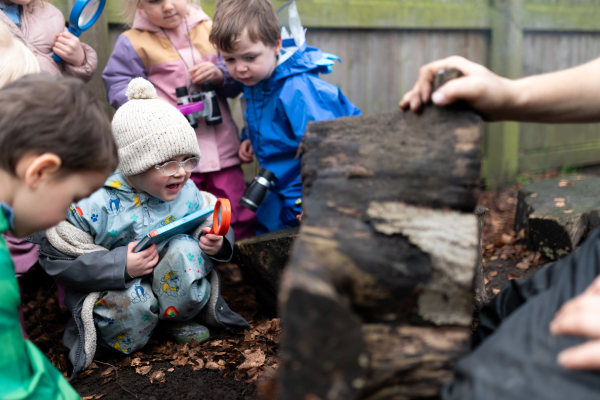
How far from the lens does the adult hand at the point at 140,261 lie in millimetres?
2545

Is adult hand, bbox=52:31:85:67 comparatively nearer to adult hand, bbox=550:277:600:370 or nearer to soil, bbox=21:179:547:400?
soil, bbox=21:179:547:400

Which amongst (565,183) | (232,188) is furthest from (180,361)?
(565,183)

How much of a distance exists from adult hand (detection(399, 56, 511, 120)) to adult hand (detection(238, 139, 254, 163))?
2.06 metres

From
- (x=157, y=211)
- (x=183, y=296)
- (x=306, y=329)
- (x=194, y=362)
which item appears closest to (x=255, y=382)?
(x=194, y=362)

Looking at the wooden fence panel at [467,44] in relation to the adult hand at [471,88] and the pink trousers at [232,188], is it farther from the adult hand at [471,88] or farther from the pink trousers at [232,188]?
the adult hand at [471,88]

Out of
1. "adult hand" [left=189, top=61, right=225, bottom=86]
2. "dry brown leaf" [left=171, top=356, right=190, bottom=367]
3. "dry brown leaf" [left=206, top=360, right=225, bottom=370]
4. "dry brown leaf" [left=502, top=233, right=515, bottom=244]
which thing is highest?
"adult hand" [left=189, top=61, right=225, bottom=86]

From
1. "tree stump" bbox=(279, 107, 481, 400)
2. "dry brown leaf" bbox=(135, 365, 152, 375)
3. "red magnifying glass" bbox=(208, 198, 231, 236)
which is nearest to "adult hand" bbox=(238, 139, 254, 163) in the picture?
"red magnifying glass" bbox=(208, 198, 231, 236)

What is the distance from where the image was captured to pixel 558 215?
3488 millimetres

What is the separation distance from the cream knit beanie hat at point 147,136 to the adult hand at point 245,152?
0.95 meters

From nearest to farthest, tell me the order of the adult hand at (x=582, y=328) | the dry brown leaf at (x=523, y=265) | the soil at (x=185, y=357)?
the adult hand at (x=582, y=328), the soil at (x=185, y=357), the dry brown leaf at (x=523, y=265)

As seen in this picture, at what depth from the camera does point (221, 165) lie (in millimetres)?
3531

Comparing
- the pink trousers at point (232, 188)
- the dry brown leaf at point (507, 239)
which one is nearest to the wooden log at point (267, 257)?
the pink trousers at point (232, 188)

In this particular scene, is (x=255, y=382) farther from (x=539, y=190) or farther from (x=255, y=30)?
(x=539, y=190)

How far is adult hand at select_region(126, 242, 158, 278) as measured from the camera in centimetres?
254
